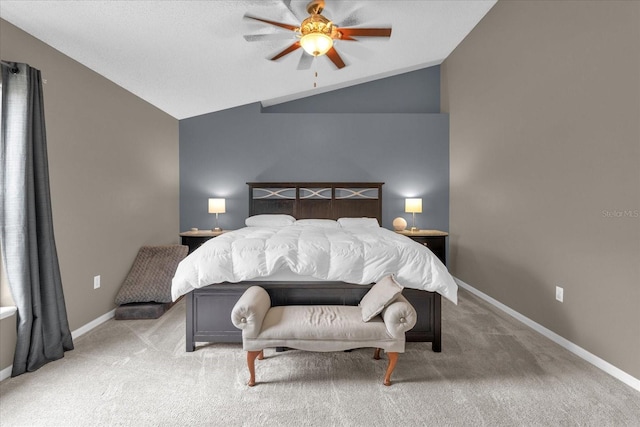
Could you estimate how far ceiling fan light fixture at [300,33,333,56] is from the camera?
2.33 meters

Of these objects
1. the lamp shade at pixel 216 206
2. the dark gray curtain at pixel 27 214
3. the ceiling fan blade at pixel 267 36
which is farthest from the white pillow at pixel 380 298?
the lamp shade at pixel 216 206

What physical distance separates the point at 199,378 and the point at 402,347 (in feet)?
4.48

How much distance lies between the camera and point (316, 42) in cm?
235

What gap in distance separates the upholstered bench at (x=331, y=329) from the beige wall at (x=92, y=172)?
171 centimetres

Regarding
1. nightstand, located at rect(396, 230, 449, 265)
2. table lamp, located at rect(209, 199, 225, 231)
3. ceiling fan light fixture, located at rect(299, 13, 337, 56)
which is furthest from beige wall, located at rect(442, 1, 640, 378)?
table lamp, located at rect(209, 199, 225, 231)

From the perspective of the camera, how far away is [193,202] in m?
4.91

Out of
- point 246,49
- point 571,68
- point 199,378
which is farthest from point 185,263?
point 571,68

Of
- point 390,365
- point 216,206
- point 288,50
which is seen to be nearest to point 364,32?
point 288,50

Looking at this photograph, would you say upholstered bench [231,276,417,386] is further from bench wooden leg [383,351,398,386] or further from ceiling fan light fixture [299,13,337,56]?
ceiling fan light fixture [299,13,337,56]

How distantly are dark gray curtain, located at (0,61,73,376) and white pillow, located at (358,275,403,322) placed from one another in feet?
7.51

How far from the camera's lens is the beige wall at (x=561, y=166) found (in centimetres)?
209

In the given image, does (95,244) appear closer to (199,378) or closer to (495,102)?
(199,378)

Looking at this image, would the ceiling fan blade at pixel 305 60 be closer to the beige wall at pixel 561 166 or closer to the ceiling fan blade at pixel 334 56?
the ceiling fan blade at pixel 334 56

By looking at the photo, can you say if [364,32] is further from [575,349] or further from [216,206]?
[216,206]
